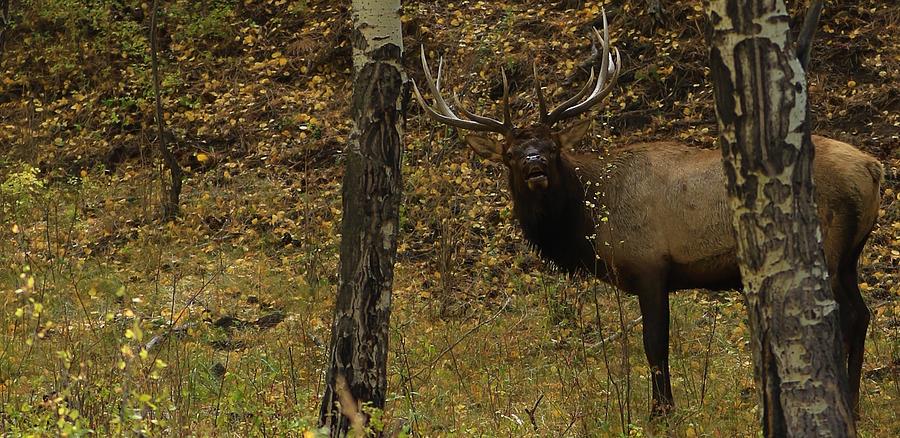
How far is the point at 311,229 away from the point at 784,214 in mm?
8058

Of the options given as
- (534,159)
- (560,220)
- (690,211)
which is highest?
(534,159)

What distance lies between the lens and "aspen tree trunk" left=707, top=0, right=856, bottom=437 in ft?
14.0

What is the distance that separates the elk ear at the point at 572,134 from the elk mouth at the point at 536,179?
0.53m

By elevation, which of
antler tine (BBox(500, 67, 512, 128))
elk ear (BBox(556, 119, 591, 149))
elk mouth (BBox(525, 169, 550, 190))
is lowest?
elk mouth (BBox(525, 169, 550, 190))

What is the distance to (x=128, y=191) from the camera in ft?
44.2

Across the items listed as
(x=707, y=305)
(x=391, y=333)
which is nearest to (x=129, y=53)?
(x=391, y=333)

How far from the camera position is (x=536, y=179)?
7801mm

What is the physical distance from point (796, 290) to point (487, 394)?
144 inches

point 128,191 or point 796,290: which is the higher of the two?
point 796,290

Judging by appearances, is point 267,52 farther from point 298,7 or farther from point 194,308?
point 194,308

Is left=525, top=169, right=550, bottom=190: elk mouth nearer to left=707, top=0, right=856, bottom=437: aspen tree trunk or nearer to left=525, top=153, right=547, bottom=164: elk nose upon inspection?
left=525, top=153, right=547, bottom=164: elk nose

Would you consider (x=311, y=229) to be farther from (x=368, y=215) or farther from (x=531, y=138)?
(x=368, y=215)

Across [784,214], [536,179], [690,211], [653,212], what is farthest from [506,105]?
[784,214]

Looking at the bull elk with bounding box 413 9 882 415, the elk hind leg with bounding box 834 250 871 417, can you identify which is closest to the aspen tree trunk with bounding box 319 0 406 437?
the bull elk with bounding box 413 9 882 415
